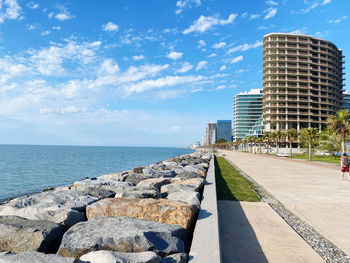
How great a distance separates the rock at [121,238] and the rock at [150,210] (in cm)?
49

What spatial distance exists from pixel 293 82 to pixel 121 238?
370 ft

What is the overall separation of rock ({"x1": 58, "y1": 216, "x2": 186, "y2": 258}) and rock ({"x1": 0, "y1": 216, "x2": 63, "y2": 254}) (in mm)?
279

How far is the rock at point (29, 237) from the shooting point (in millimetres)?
3574

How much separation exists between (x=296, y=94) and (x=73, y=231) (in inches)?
4377

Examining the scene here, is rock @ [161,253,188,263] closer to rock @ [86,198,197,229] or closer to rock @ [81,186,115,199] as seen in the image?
rock @ [86,198,197,229]

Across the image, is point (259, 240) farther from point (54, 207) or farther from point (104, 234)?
point (54, 207)

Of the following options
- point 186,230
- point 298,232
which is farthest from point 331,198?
point 186,230

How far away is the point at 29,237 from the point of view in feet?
12.0

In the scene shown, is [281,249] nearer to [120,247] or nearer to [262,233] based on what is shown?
[262,233]

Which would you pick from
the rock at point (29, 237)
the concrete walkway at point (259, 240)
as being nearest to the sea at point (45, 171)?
the rock at point (29, 237)

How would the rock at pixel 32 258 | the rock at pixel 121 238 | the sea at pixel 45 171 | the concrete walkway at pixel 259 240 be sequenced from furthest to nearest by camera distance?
the sea at pixel 45 171
the concrete walkway at pixel 259 240
the rock at pixel 121 238
the rock at pixel 32 258

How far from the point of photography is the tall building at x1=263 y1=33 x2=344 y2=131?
331 feet

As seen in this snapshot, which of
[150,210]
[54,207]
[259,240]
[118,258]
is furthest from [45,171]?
[118,258]

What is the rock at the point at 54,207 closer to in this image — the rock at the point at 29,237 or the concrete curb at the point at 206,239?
the rock at the point at 29,237
